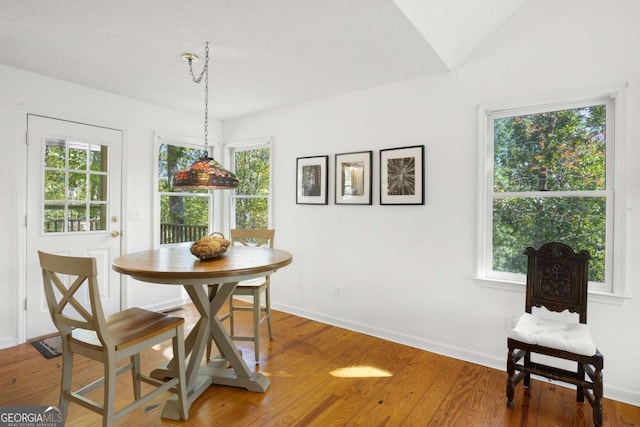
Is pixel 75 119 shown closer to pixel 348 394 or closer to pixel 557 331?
pixel 348 394

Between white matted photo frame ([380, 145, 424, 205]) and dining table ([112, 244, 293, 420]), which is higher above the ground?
white matted photo frame ([380, 145, 424, 205])

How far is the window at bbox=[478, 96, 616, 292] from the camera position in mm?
2361

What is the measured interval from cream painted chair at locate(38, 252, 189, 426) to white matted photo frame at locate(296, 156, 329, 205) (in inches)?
81.3

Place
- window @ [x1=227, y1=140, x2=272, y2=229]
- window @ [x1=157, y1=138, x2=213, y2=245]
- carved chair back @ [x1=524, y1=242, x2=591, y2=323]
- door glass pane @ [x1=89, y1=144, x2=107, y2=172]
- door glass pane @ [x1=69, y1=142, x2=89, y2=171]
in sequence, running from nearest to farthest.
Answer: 1. carved chair back @ [x1=524, y1=242, x2=591, y2=323]
2. door glass pane @ [x1=69, y1=142, x2=89, y2=171]
3. door glass pane @ [x1=89, y1=144, x2=107, y2=172]
4. window @ [x1=157, y1=138, x2=213, y2=245]
5. window @ [x1=227, y1=140, x2=272, y2=229]

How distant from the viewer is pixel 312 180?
3811mm

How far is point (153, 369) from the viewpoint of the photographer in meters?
2.60

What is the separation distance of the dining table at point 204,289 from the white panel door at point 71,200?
1.38 m

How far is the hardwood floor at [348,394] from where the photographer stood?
6.64 ft

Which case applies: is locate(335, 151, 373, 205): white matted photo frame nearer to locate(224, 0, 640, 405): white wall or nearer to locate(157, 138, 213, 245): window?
locate(224, 0, 640, 405): white wall

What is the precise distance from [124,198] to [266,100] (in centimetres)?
185

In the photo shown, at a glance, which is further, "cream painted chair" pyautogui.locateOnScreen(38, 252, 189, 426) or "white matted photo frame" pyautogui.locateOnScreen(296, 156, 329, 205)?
"white matted photo frame" pyautogui.locateOnScreen(296, 156, 329, 205)

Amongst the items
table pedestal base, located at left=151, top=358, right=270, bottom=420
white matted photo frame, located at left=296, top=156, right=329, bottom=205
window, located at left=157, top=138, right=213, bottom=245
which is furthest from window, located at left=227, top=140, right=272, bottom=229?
table pedestal base, located at left=151, top=358, right=270, bottom=420

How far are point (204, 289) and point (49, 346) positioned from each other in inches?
72.2

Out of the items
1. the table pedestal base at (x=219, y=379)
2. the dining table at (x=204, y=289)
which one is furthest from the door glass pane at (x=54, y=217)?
the table pedestal base at (x=219, y=379)
